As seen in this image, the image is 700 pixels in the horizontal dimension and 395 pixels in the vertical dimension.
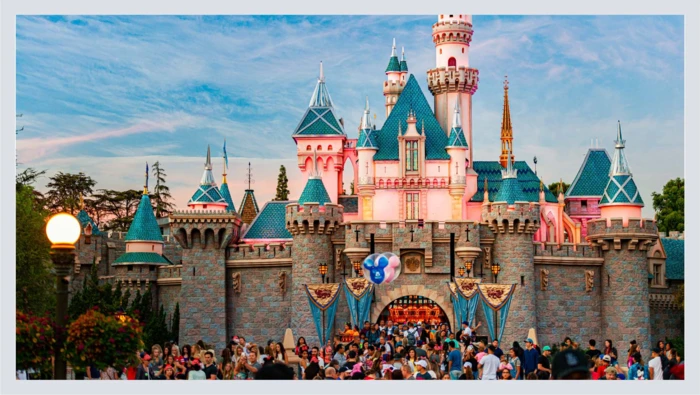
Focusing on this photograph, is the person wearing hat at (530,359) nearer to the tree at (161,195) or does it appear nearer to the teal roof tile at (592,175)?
the teal roof tile at (592,175)

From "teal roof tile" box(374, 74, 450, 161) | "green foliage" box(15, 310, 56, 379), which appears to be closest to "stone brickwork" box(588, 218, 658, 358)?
"teal roof tile" box(374, 74, 450, 161)

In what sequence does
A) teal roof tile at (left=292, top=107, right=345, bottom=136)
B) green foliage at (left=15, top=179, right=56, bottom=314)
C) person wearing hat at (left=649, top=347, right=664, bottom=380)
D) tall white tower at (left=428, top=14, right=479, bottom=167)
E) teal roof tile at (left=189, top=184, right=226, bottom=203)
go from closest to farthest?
person wearing hat at (left=649, top=347, right=664, bottom=380), green foliage at (left=15, top=179, right=56, bottom=314), teal roof tile at (left=189, top=184, right=226, bottom=203), teal roof tile at (left=292, top=107, right=345, bottom=136), tall white tower at (left=428, top=14, right=479, bottom=167)

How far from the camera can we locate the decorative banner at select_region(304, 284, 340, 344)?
41.2m

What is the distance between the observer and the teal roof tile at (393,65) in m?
52.1

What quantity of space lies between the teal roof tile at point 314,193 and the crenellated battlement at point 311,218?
223 millimetres

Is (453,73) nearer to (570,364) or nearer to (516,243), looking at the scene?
(516,243)

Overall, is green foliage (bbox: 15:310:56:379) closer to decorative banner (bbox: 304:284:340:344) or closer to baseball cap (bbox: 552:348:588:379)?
baseball cap (bbox: 552:348:588:379)

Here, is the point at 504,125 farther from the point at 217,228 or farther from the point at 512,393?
the point at 512,393

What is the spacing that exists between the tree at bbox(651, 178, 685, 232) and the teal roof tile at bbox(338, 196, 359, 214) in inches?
659

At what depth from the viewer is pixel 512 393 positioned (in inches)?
776

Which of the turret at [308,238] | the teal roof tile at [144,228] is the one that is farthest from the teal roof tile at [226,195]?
the turret at [308,238]

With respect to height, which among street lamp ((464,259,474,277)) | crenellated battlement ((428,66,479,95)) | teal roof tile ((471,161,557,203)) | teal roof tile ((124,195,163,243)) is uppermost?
crenellated battlement ((428,66,479,95))

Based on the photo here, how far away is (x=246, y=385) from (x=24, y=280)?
1779cm

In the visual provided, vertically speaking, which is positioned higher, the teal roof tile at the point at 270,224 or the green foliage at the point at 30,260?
the teal roof tile at the point at 270,224
